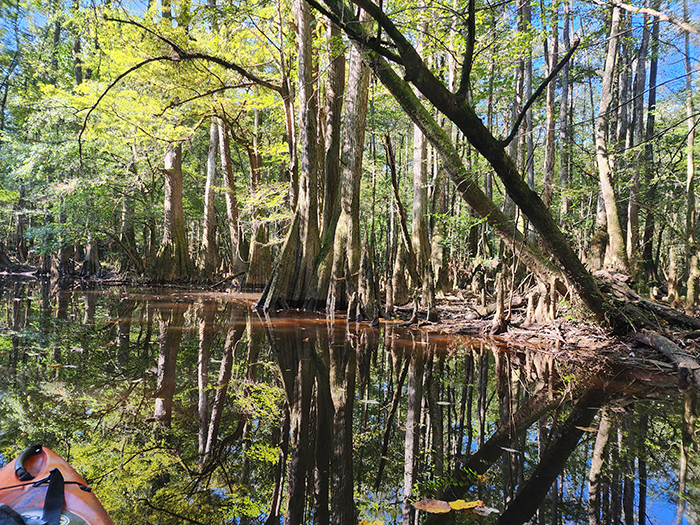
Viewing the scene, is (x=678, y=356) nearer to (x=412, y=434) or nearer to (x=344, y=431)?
(x=412, y=434)

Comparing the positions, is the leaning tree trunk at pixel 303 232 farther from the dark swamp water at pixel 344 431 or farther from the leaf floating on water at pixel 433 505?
the leaf floating on water at pixel 433 505

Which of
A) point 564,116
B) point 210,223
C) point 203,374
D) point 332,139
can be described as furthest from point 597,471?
point 210,223

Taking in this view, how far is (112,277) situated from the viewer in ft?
60.5

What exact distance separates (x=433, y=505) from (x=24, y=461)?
156cm

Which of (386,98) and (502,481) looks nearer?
(502,481)

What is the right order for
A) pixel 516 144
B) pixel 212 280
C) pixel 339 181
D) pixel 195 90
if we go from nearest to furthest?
pixel 339 181
pixel 195 90
pixel 516 144
pixel 212 280

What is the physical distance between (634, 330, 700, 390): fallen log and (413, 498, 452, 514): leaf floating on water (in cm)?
326

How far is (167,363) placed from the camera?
418 cm

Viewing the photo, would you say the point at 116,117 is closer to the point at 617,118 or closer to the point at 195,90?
→ the point at 195,90

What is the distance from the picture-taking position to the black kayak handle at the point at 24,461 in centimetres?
136

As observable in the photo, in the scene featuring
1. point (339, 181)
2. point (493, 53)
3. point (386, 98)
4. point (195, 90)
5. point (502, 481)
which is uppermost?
point (386, 98)

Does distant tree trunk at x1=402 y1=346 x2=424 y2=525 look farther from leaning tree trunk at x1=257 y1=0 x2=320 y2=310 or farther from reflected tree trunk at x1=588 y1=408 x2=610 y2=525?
leaning tree trunk at x1=257 y1=0 x2=320 y2=310

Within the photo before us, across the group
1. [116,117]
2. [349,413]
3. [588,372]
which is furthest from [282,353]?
[116,117]

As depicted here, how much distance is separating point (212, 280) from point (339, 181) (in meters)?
8.50
